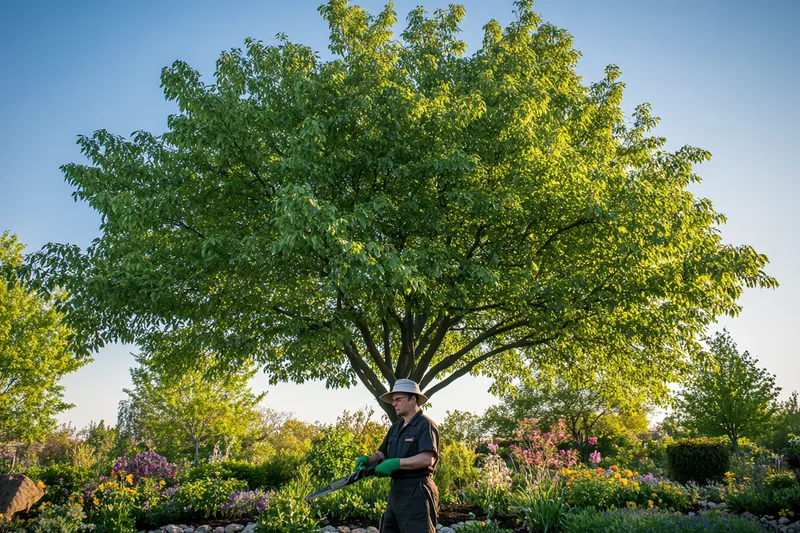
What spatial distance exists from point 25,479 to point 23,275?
380cm

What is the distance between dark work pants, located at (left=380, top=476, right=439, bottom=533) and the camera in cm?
429

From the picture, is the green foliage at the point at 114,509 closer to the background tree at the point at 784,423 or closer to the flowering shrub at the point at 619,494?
the flowering shrub at the point at 619,494

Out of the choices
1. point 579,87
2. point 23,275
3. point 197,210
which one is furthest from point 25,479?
point 579,87

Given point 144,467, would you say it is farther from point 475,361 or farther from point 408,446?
point 408,446

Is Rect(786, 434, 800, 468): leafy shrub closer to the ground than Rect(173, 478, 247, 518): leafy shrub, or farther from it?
closer to the ground

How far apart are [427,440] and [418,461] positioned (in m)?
0.21

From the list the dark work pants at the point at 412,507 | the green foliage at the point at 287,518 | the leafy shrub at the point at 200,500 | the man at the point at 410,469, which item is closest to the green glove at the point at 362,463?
the man at the point at 410,469

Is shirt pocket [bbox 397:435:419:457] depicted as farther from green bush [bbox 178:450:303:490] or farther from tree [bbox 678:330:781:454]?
tree [bbox 678:330:781:454]

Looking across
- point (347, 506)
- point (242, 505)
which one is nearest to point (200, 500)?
point (242, 505)

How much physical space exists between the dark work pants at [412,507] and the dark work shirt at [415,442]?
0.21 ft

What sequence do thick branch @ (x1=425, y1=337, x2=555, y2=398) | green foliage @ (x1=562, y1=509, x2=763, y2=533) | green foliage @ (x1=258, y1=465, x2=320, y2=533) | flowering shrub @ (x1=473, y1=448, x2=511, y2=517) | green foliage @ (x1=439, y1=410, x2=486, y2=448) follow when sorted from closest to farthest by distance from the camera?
green foliage @ (x1=562, y1=509, x2=763, y2=533) → green foliage @ (x1=258, y1=465, x2=320, y2=533) → flowering shrub @ (x1=473, y1=448, x2=511, y2=517) → thick branch @ (x1=425, y1=337, x2=555, y2=398) → green foliage @ (x1=439, y1=410, x2=486, y2=448)

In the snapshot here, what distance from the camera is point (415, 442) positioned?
4496 millimetres

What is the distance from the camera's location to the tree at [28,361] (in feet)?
59.8

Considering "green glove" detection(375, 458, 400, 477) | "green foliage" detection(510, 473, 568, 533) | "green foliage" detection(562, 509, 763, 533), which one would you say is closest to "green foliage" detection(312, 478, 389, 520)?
"green foliage" detection(510, 473, 568, 533)
